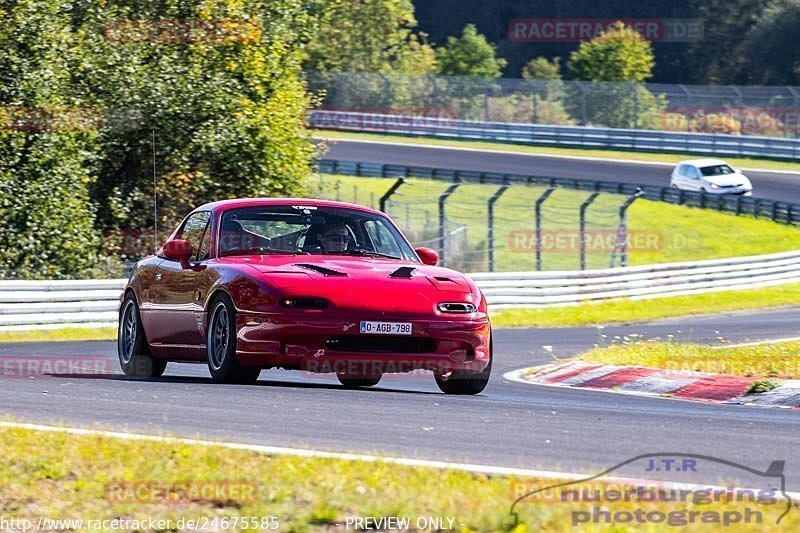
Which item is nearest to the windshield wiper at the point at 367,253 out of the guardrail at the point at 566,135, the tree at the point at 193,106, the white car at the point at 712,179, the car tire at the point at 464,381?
the car tire at the point at 464,381

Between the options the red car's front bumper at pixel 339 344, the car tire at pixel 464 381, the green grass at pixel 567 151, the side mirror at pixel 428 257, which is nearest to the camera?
A: the red car's front bumper at pixel 339 344

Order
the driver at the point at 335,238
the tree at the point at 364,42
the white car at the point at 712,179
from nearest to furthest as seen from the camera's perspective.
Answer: the driver at the point at 335,238, the white car at the point at 712,179, the tree at the point at 364,42

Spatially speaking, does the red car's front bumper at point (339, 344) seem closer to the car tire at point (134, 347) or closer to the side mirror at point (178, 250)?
the side mirror at point (178, 250)

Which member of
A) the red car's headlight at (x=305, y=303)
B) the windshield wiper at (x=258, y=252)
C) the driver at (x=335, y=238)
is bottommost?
the red car's headlight at (x=305, y=303)

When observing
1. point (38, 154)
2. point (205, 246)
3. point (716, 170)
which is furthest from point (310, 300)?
point (716, 170)

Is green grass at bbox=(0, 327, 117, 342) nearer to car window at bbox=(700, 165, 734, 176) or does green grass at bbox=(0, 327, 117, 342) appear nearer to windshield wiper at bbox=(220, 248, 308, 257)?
windshield wiper at bbox=(220, 248, 308, 257)

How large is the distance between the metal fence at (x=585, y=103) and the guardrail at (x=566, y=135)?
853mm

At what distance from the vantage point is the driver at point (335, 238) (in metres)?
10.6

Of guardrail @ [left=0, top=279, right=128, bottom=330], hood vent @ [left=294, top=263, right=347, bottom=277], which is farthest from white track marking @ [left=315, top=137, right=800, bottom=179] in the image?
hood vent @ [left=294, top=263, right=347, bottom=277]

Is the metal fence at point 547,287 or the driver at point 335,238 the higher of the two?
the driver at point 335,238

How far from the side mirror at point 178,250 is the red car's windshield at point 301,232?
0.25 meters

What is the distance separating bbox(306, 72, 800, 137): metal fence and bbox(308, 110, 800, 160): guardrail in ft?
2.80

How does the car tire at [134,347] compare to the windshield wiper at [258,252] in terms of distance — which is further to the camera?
the car tire at [134,347]

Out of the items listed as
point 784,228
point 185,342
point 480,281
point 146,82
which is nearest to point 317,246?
point 185,342
